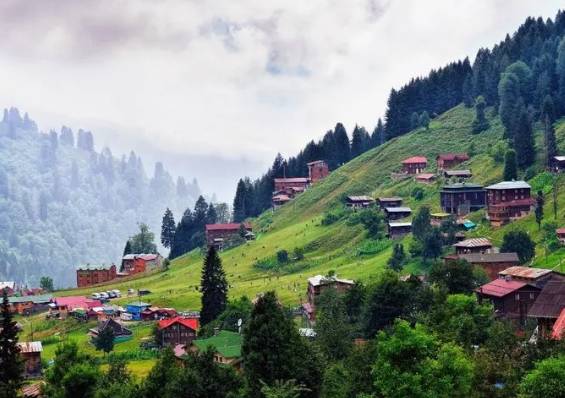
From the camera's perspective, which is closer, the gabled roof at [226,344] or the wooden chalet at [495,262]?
the gabled roof at [226,344]

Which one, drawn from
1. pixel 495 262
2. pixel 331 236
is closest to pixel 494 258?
pixel 495 262

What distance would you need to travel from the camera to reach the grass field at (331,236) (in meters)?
121

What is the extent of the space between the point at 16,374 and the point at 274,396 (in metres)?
19.9

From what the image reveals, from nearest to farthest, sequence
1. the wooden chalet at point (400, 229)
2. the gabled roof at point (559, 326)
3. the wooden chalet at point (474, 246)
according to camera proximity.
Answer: the gabled roof at point (559, 326), the wooden chalet at point (474, 246), the wooden chalet at point (400, 229)

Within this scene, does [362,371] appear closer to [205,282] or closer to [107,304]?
[205,282]

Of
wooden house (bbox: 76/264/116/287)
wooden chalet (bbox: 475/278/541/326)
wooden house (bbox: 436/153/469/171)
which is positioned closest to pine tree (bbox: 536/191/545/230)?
wooden chalet (bbox: 475/278/541/326)

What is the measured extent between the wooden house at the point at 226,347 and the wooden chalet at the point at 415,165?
95.1 m

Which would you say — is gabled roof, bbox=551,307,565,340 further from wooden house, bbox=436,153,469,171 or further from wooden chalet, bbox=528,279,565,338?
wooden house, bbox=436,153,469,171

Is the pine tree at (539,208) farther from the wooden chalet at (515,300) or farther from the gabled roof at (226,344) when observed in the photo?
the gabled roof at (226,344)

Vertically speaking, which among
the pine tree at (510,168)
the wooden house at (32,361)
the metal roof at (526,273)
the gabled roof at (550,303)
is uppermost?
the pine tree at (510,168)

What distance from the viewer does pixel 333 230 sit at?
154625mm

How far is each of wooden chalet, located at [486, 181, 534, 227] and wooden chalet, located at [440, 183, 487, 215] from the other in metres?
10.1

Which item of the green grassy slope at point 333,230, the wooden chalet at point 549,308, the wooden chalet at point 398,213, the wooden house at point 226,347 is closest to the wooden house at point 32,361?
the wooden house at point 226,347

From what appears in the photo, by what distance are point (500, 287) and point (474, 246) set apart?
24076 millimetres
